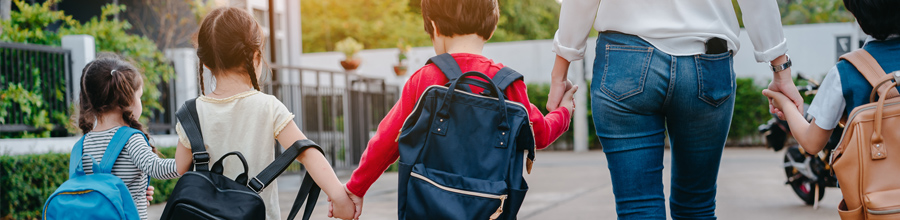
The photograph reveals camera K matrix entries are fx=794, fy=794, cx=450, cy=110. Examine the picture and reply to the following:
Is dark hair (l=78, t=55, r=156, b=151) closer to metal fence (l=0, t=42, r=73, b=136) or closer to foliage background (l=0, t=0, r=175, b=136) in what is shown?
metal fence (l=0, t=42, r=73, b=136)

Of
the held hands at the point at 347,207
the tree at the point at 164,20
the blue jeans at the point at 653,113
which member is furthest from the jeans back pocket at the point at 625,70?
the tree at the point at 164,20

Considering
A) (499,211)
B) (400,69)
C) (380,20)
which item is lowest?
(400,69)

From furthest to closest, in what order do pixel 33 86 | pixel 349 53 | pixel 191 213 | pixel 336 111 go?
pixel 349 53
pixel 336 111
pixel 33 86
pixel 191 213

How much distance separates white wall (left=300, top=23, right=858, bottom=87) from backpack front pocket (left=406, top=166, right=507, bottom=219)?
13.5 meters

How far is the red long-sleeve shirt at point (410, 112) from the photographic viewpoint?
Answer: 2502 millimetres

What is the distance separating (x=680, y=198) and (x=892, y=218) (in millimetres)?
640

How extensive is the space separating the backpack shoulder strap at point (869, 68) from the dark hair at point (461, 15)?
1089 mm

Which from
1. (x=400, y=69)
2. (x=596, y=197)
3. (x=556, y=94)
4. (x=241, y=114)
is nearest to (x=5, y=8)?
(x=596, y=197)

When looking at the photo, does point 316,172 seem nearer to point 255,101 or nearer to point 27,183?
point 255,101

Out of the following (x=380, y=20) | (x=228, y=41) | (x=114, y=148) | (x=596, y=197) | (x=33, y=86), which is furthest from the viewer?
(x=380, y=20)

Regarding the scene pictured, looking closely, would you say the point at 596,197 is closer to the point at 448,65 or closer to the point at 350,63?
the point at 448,65

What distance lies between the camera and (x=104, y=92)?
9.86 ft

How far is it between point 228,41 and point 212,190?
0.56m

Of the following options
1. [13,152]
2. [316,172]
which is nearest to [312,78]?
[13,152]
